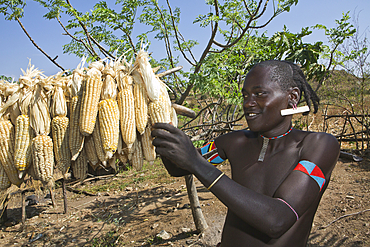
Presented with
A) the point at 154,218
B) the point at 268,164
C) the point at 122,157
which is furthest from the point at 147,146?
the point at 154,218

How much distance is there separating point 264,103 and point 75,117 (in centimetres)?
132

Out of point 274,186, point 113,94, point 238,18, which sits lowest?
point 274,186

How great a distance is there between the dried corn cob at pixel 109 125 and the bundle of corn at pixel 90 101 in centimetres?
5

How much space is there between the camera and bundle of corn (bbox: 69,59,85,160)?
1.70 meters

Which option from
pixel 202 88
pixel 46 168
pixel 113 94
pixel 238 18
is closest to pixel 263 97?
pixel 113 94

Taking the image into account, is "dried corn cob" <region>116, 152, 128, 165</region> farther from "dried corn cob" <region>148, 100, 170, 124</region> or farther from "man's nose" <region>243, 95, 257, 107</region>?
"man's nose" <region>243, 95, 257, 107</region>

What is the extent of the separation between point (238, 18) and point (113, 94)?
11.4 feet

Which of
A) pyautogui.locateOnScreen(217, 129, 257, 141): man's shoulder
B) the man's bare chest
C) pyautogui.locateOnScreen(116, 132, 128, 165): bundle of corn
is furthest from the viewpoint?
pyautogui.locateOnScreen(116, 132, 128, 165): bundle of corn

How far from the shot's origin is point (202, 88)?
3.26m

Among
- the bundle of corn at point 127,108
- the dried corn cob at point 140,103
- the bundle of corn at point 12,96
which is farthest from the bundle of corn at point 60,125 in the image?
the dried corn cob at point 140,103

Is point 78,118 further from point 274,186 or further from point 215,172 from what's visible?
point 274,186

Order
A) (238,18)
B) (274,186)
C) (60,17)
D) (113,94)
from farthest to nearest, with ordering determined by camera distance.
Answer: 1. (60,17)
2. (238,18)
3. (113,94)
4. (274,186)

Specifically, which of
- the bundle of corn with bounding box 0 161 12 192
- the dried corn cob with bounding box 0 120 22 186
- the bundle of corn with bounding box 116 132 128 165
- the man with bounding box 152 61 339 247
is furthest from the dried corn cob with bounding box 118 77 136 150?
the bundle of corn with bounding box 0 161 12 192

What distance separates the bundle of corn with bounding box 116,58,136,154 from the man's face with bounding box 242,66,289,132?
0.85m
